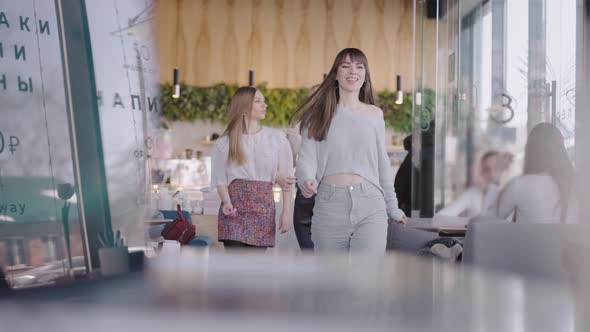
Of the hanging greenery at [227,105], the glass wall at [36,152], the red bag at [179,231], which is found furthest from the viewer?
the hanging greenery at [227,105]

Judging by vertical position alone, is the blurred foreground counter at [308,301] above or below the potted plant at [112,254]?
below

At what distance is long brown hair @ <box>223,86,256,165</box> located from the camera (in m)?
3.35

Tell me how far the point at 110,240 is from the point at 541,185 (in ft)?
1.49

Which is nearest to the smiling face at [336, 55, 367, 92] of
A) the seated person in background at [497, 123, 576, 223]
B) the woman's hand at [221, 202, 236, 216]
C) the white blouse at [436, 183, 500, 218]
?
the woman's hand at [221, 202, 236, 216]

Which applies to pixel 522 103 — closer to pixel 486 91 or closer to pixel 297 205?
pixel 486 91

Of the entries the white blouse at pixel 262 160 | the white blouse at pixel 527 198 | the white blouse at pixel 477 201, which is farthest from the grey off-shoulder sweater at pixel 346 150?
the white blouse at pixel 477 201

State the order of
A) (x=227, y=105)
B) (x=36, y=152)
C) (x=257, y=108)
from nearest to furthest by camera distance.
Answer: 1. (x=36, y=152)
2. (x=257, y=108)
3. (x=227, y=105)

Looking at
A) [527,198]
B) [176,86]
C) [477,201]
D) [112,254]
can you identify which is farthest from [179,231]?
[176,86]

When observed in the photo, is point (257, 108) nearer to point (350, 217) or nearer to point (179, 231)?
point (179, 231)

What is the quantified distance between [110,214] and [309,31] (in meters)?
8.82

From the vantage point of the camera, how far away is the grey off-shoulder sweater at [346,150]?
2342 mm

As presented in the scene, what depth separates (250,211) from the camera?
337 centimetres

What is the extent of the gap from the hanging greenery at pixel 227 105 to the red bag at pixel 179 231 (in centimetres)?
487

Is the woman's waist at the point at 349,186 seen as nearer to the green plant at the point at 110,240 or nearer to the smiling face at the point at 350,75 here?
the smiling face at the point at 350,75
